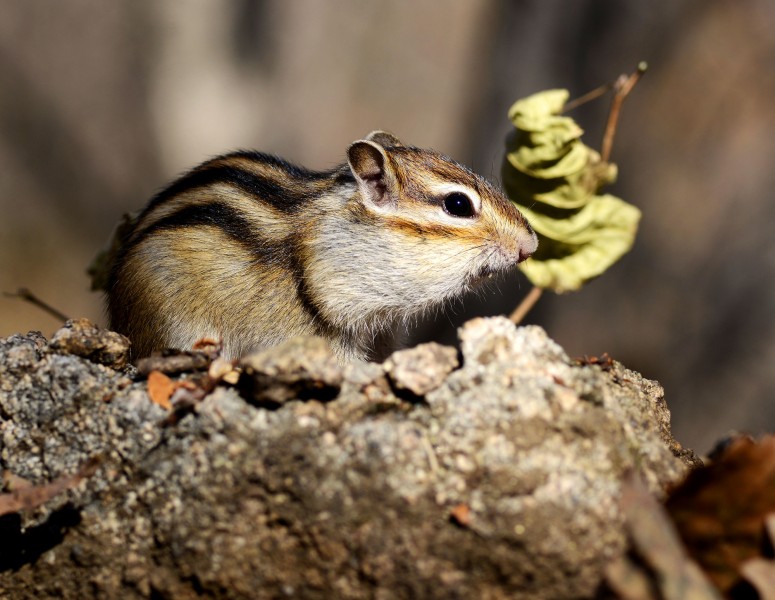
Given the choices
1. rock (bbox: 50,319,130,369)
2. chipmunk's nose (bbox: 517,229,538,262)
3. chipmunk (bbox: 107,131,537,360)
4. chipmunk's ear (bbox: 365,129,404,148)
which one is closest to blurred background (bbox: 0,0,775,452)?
chipmunk's ear (bbox: 365,129,404,148)

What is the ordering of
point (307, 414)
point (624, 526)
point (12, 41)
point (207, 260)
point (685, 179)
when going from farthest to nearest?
point (12, 41) < point (685, 179) < point (207, 260) < point (307, 414) < point (624, 526)

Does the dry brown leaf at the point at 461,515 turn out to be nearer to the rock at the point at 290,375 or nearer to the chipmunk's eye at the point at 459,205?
the rock at the point at 290,375

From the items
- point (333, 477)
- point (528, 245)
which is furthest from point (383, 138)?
point (333, 477)

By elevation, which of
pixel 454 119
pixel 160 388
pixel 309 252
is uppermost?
pixel 454 119

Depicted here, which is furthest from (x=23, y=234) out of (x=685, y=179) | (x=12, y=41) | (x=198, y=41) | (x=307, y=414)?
(x=307, y=414)

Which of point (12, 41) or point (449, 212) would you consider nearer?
point (449, 212)

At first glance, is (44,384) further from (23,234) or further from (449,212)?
(23,234)

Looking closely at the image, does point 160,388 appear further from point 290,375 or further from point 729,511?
point 729,511
